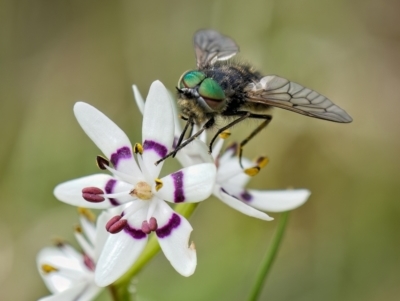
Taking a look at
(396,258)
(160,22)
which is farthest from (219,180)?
(160,22)

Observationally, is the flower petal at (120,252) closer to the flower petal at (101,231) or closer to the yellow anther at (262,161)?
the flower petal at (101,231)

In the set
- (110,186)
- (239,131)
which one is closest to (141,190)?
(110,186)

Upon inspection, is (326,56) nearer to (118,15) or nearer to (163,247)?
(118,15)

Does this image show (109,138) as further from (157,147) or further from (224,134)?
(224,134)

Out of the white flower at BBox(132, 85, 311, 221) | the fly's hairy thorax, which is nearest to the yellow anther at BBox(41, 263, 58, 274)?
the white flower at BBox(132, 85, 311, 221)

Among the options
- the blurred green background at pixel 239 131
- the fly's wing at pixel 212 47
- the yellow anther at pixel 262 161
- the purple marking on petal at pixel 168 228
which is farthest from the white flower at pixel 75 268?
the blurred green background at pixel 239 131

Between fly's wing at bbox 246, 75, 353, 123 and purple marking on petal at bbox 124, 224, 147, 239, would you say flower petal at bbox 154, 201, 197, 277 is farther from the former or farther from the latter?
fly's wing at bbox 246, 75, 353, 123

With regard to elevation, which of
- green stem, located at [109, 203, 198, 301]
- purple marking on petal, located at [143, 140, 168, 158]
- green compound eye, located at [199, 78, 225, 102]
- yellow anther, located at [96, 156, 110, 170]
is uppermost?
green compound eye, located at [199, 78, 225, 102]
